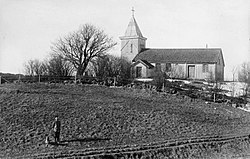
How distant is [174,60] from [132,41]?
8.40m

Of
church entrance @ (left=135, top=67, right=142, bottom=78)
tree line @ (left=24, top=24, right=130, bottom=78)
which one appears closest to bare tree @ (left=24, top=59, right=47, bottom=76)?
tree line @ (left=24, top=24, right=130, bottom=78)

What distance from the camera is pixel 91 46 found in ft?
168

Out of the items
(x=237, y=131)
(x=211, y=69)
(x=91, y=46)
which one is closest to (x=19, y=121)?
(x=237, y=131)

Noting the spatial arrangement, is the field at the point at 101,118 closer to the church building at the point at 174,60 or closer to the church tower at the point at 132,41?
the church building at the point at 174,60

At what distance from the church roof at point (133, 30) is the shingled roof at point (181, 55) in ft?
11.3

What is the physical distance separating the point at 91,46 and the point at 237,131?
28.9 m

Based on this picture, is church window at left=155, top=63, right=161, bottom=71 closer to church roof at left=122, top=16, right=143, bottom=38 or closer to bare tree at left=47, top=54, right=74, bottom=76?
church roof at left=122, top=16, right=143, bottom=38

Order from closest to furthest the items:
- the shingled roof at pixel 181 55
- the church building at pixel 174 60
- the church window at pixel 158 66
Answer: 1. the church window at pixel 158 66
2. the church building at pixel 174 60
3. the shingled roof at pixel 181 55

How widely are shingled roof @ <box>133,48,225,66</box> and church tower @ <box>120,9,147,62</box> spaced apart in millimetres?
1363

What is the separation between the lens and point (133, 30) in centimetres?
6378

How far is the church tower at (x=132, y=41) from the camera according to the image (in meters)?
62.8

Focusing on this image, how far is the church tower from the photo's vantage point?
62812mm

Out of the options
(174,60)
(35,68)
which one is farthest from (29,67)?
(174,60)

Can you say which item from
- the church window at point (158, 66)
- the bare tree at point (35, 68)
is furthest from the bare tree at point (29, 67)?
the church window at point (158, 66)
